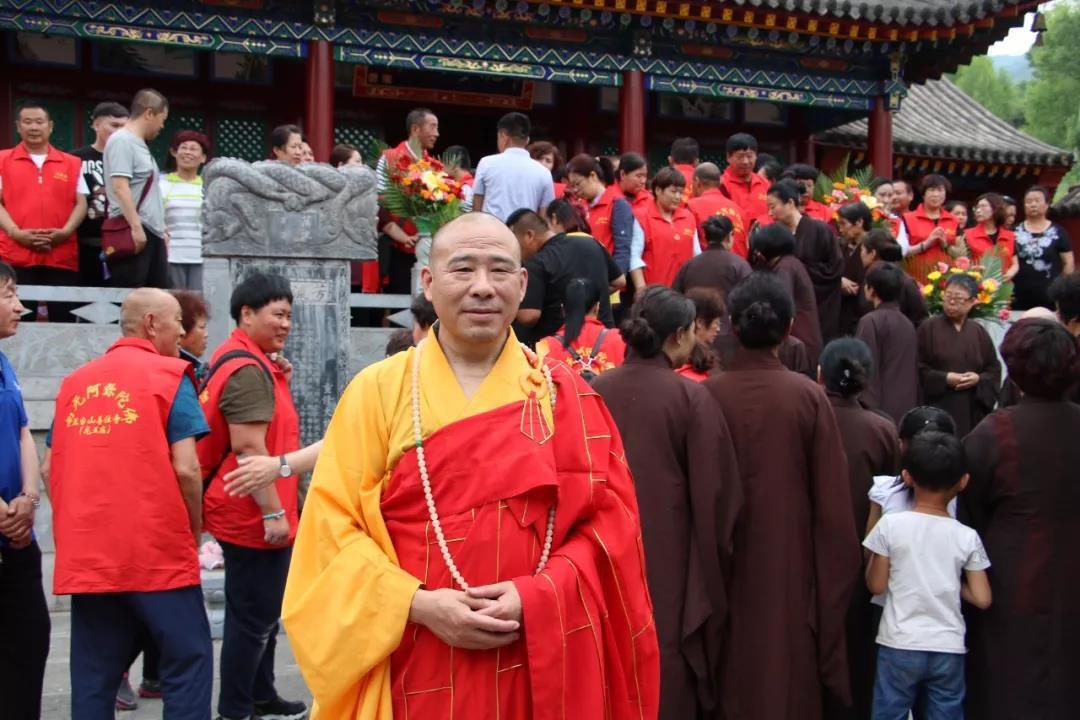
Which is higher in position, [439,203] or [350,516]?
[439,203]

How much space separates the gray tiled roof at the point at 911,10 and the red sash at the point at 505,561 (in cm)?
1066

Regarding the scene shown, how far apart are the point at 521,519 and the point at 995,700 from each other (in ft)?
6.85

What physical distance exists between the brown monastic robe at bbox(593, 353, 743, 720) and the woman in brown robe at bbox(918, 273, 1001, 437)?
3494mm

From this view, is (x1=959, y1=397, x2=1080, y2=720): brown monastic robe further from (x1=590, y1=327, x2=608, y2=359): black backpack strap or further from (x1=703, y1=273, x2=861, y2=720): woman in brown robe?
(x1=590, y1=327, x2=608, y2=359): black backpack strap

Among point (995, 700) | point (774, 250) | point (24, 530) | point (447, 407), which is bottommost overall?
point (995, 700)

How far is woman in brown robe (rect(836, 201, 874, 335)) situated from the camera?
25.5 ft

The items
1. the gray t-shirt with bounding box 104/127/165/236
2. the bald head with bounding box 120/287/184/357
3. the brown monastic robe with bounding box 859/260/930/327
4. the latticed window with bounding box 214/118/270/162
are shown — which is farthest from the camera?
the latticed window with bounding box 214/118/270/162

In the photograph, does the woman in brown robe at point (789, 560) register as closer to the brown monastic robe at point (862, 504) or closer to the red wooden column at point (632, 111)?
the brown monastic robe at point (862, 504)

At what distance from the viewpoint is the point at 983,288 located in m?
7.62

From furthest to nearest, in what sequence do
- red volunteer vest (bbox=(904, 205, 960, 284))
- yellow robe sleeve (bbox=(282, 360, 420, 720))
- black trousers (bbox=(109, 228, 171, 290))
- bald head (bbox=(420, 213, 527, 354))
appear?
red volunteer vest (bbox=(904, 205, 960, 284)) < black trousers (bbox=(109, 228, 171, 290)) < bald head (bbox=(420, 213, 527, 354)) < yellow robe sleeve (bbox=(282, 360, 420, 720))

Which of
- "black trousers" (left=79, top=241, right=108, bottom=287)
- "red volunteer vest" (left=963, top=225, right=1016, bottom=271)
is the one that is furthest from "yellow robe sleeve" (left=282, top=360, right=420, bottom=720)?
"red volunteer vest" (left=963, top=225, right=1016, bottom=271)

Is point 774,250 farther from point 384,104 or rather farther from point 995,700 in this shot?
point 384,104

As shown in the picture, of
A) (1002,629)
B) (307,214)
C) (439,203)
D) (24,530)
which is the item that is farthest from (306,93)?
(1002,629)

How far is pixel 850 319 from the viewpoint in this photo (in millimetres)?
7848
